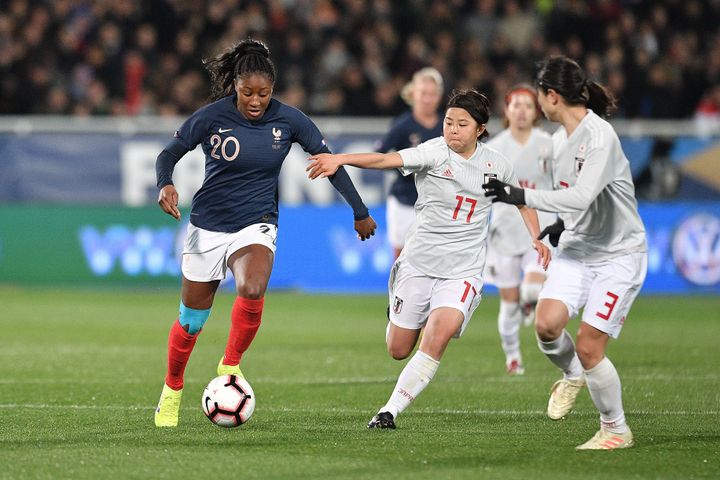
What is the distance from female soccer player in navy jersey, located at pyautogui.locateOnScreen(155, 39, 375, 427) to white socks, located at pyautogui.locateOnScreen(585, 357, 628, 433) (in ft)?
5.41

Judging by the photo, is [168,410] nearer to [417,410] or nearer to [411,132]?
[417,410]

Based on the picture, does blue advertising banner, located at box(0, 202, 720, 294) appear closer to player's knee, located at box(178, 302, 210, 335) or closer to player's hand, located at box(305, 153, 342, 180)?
player's knee, located at box(178, 302, 210, 335)

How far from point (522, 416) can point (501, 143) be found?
3399 mm

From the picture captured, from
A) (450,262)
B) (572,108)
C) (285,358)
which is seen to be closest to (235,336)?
(450,262)

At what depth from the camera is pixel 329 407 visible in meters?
8.59

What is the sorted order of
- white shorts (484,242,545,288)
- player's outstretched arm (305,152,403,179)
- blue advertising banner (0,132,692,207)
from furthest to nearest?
1. blue advertising banner (0,132,692,207)
2. white shorts (484,242,545,288)
3. player's outstretched arm (305,152,403,179)

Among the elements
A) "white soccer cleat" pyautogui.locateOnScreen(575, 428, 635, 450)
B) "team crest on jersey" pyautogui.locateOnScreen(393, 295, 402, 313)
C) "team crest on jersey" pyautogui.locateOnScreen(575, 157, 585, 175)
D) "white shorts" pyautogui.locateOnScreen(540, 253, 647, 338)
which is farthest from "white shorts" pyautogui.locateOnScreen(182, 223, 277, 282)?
"white soccer cleat" pyautogui.locateOnScreen(575, 428, 635, 450)

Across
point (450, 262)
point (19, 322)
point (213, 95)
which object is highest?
point (213, 95)

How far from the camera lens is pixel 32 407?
845 cm

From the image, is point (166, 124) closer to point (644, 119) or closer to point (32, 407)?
point (644, 119)

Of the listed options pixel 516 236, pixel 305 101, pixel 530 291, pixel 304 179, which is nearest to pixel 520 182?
pixel 516 236

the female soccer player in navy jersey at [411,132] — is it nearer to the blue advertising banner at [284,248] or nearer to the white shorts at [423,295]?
the white shorts at [423,295]

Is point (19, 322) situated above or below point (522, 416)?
below

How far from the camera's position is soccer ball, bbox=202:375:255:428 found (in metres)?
7.31
